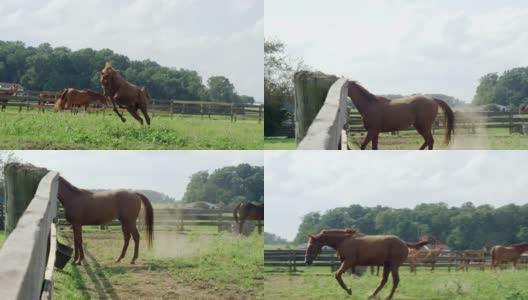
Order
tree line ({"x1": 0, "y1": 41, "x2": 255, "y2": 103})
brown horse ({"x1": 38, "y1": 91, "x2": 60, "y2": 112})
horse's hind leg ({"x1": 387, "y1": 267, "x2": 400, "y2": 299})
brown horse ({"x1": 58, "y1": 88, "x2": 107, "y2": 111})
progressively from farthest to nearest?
tree line ({"x1": 0, "y1": 41, "x2": 255, "y2": 103})
brown horse ({"x1": 38, "y1": 91, "x2": 60, "y2": 112})
brown horse ({"x1": 58, "y1": 88, "x2": 107, "y2": 111})
horse's hind leg ({"x1": 387, "y1": 267, "x2": 400, "y2": 299})

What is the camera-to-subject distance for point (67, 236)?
32.2ft

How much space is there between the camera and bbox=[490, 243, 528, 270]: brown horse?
13.3 metres

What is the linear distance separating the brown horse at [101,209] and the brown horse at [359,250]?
7.08ft

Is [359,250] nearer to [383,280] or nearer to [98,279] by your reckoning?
[383,280]

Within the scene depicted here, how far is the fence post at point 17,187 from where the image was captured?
5.09 m

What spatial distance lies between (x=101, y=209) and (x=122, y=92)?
143 centimetres

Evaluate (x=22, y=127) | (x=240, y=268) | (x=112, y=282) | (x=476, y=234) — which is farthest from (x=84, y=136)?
(x=476, y=234)

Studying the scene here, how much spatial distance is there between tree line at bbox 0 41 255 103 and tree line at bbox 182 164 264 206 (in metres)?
2.75

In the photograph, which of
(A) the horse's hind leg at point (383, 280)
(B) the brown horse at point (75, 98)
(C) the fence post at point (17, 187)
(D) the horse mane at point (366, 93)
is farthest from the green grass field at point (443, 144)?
(B) the brown horse at point (75, 98)

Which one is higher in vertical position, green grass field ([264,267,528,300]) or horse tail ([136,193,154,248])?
horse tail ([136,193,154,248])

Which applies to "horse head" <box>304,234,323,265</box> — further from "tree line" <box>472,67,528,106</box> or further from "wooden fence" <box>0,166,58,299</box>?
"tree line" <box>472,67,528,106</box>

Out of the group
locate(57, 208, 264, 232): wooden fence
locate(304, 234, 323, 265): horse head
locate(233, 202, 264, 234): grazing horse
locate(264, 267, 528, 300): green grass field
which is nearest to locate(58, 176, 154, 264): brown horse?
locate(264, 267, 528, 300): green grass field

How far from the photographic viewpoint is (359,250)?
721 cm

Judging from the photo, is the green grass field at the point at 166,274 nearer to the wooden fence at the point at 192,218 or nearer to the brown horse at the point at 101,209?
the brown horse at the point at 101,209
